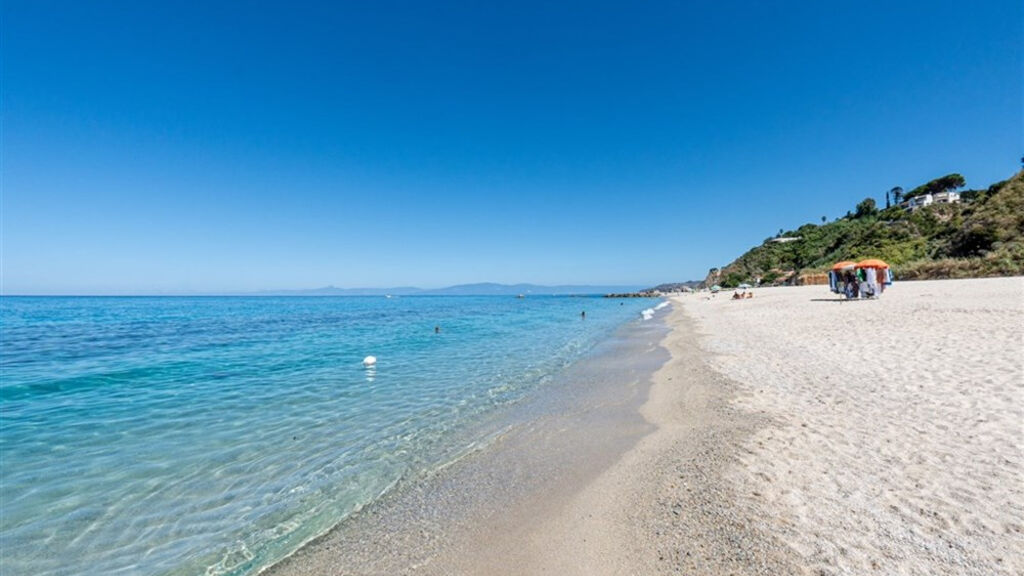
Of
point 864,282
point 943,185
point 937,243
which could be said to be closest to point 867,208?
point 943,185

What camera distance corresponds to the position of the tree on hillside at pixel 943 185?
96.6 m

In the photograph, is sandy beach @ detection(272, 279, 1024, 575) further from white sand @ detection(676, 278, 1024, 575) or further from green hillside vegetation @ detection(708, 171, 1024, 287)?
green hillside vegetation @ detection(708, 171, 1024, 287)

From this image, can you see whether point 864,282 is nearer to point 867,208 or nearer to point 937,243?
point 937,243

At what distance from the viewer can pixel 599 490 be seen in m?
4.95

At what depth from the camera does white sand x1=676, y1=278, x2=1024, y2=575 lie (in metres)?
3.24

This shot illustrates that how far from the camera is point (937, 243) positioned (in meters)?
49.2

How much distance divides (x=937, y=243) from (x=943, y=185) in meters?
76.1

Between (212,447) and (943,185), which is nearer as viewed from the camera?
(212,447)

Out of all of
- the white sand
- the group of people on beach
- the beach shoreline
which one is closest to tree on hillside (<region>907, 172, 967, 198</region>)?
the group of people on beach

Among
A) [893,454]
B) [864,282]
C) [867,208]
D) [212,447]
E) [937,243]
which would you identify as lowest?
[212,447]

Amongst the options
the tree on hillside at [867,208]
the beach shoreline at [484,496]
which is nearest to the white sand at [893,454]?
the beach shoreline at [484,496]

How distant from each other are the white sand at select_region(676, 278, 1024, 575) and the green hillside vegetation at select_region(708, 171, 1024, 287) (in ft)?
115

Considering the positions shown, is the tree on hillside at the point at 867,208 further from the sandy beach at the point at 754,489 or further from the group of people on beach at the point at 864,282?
the sandy beach at the point at 754,489

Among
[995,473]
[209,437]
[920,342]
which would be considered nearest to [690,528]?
[995,473]
